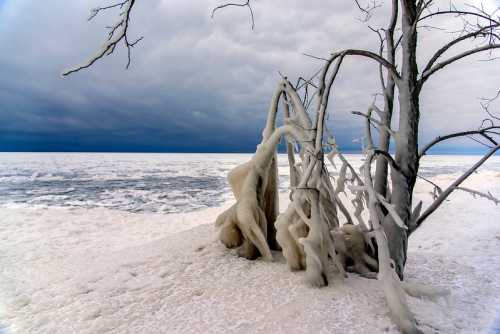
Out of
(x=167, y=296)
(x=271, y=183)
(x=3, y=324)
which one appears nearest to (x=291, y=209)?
(x=271, y=183)

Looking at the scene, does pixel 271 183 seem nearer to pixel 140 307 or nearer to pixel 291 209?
pixel 291 209

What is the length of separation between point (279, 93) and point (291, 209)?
3.26ft

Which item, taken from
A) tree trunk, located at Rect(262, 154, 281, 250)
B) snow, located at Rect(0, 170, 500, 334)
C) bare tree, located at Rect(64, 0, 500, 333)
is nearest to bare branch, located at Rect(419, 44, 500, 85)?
bare tree, located at Rect(64, 0, 500, 333)

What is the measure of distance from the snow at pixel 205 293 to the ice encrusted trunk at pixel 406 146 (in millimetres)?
348

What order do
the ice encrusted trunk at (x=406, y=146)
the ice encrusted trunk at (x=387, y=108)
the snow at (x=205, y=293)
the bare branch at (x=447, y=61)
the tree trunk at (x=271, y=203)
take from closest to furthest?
the snow at (x=205, y=293)
the bare branch at (x=447, y=61)
the ice encrusted trunk at (x=406, y=146)
the ice encrusted trunk at (x=387, y=108)
the tree trunk at (x=271, y=203)

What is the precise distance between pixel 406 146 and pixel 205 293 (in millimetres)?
1473

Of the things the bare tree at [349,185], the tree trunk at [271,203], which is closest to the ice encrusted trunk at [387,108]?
the bare tree at [349,185]

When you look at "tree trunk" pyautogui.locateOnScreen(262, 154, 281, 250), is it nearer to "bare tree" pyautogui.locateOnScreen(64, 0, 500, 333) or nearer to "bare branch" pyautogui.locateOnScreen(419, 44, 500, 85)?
"bare tree" pyautogui.locateOnScreen(64, 0, 500, 333)

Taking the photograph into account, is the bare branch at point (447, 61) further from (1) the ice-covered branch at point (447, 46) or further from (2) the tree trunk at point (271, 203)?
(2) the tree trunk at point (271, 203)

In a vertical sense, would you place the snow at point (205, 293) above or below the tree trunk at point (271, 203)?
below

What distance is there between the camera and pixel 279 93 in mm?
2789

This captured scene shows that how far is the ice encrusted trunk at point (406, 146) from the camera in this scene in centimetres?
221

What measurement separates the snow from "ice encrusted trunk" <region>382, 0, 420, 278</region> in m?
0.35

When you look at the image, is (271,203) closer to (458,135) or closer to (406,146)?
(406,146)
